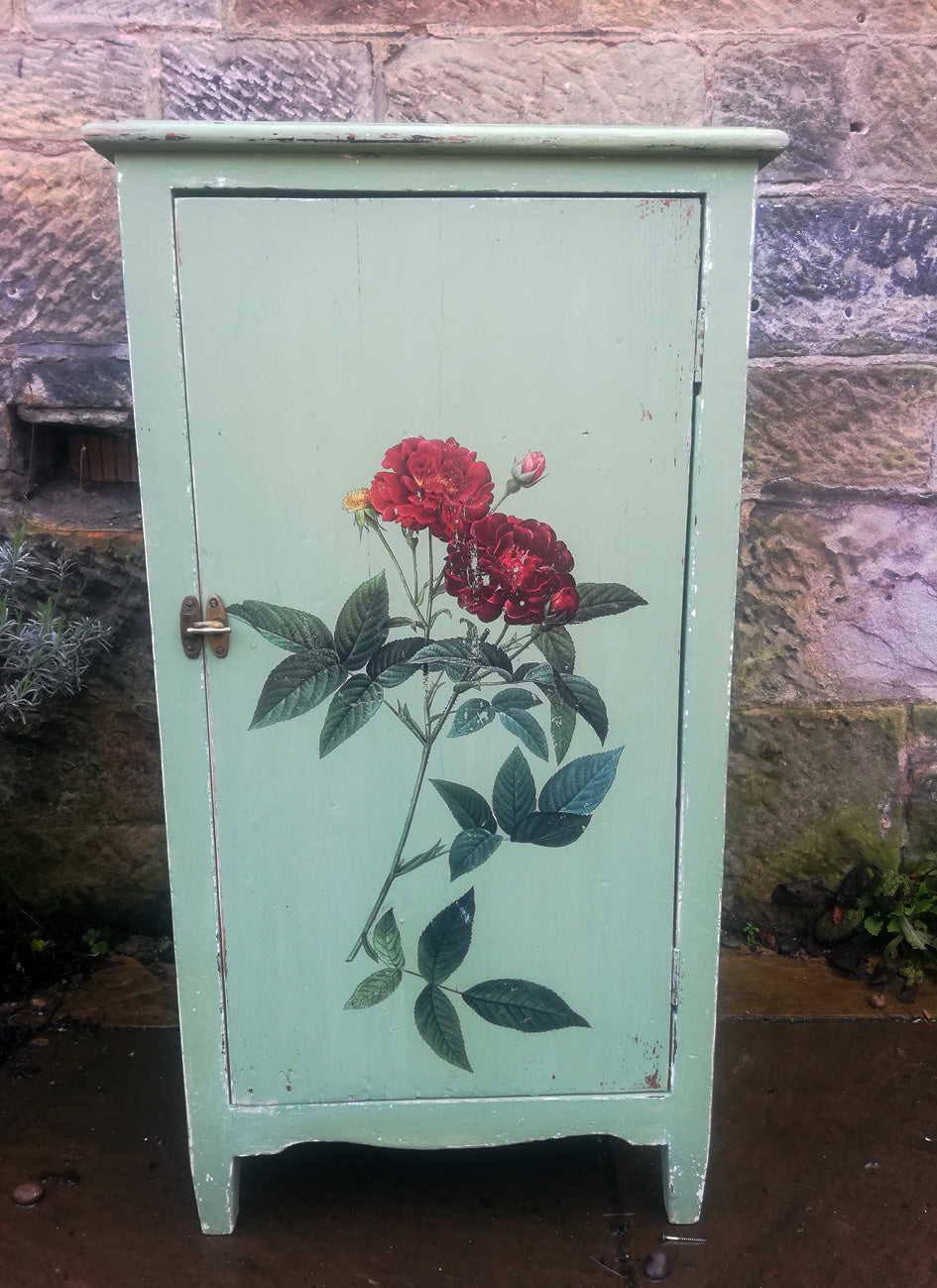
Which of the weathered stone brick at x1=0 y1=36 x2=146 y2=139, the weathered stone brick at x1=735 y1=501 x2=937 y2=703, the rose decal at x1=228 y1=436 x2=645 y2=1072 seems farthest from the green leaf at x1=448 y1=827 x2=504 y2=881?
the weathered stone brick at x1=0 y1=36 x2=146 y2=139

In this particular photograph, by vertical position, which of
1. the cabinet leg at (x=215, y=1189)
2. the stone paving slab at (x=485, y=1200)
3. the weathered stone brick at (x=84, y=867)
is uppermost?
the weathered stone brick at (x=84, y=867)

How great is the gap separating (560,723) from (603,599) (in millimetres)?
198

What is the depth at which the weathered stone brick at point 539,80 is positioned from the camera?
2033mm

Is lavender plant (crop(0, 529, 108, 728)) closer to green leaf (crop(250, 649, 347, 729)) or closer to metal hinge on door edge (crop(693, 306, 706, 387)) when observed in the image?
green leaf (crop(250, 649, 347, 729))

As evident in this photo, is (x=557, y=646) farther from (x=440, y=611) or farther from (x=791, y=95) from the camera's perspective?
(x=791, y=95)

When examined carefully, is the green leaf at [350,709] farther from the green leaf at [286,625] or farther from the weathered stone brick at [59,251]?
the weathered stone brick at [59,251]

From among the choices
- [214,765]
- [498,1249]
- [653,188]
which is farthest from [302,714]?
[498,1249]

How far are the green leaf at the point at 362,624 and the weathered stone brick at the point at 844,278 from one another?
123 cm

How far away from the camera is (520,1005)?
156 cm

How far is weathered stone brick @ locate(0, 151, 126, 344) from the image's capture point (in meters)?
2.07

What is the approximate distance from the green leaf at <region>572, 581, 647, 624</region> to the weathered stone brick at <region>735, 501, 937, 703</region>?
0.93 metres

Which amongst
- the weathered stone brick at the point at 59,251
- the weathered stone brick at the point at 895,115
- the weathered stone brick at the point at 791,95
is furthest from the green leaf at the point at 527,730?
the weathered stone brick at the point at 895,115

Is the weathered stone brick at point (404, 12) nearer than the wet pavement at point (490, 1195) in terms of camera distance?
No

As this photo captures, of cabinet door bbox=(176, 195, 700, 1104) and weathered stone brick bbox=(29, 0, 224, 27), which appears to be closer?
cabinet door bbox=(176, 195, 700, 1104)
